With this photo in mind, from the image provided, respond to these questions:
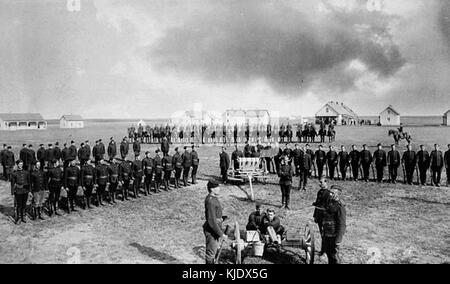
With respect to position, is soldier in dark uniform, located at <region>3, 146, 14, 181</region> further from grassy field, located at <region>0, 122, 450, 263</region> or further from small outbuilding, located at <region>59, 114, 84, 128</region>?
small outbuilding, located at <region>59, 114, 84, 128</region>

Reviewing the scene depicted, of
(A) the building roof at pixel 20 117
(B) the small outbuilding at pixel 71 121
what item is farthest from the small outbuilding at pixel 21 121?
(B) the small outbuilding at pixel 71 121

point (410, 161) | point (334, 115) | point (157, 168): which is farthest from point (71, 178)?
point (334, 115)

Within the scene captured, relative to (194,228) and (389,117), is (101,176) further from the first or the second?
(389,117)

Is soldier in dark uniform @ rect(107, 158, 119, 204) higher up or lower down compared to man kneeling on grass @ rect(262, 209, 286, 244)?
higher up

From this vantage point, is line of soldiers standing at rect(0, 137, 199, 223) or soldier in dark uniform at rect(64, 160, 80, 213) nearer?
line of soldiers standing at rect(0, 137, 199, 223)

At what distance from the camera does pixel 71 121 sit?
91625mm

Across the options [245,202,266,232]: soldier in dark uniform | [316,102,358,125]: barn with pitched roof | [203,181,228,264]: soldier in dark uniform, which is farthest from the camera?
[316,102,358,125]: barn with pitched roof

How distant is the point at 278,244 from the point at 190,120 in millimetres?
44200

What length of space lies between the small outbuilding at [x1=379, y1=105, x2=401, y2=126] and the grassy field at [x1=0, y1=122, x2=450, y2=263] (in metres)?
62.6

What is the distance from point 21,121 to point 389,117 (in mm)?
78166

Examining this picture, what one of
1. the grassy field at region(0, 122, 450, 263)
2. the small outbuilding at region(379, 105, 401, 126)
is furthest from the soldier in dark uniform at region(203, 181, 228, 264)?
the small outbuilding at region(379, 105, 401, 126)

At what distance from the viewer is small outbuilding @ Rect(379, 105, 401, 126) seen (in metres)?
73.1
